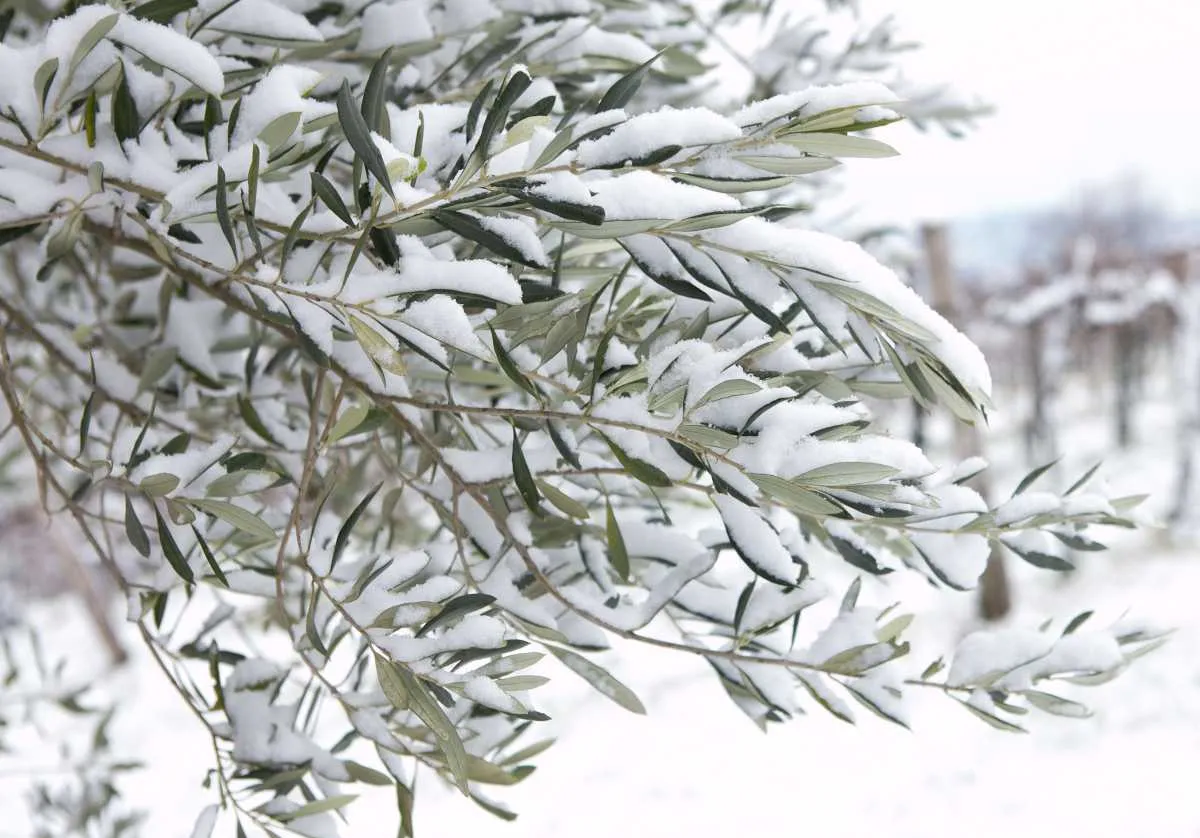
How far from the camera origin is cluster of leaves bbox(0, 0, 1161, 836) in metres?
0.46

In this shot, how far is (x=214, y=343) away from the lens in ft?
2.78

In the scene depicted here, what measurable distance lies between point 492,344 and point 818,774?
403cm

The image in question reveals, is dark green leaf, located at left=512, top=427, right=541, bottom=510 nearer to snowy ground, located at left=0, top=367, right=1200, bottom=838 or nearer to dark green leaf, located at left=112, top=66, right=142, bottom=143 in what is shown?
dark green leaf, located at left=112, top=66, right=142, bottom=143

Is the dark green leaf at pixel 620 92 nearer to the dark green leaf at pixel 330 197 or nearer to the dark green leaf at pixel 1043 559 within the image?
the dark green leaf at pixel 330 197

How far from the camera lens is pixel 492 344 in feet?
1.72

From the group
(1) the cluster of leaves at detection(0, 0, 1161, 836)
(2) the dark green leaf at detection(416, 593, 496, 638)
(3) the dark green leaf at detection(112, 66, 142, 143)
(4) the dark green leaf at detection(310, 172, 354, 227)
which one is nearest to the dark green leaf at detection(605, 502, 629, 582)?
(1) the cluster of leaves at detection(0, 0, 1161, 836)

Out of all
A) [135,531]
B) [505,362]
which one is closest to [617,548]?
[505,362]

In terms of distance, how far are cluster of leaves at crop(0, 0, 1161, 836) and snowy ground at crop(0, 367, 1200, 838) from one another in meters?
3.05

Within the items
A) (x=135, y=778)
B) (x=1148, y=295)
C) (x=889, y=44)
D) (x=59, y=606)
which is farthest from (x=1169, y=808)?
(x=59, y=606)

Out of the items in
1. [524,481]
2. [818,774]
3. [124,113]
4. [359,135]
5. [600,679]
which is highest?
[124,113]

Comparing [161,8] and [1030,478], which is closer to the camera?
[161,8]

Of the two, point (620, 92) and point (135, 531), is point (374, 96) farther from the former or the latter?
point (135, 531)

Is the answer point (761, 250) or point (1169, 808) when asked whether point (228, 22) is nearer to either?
point (761, 250)

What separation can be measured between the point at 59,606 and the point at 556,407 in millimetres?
12623
